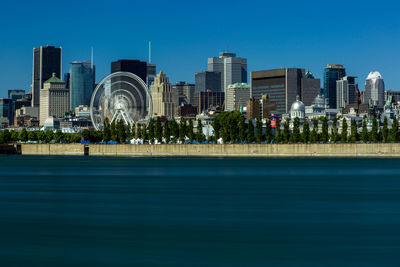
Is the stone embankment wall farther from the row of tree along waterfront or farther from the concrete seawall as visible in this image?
the row of tree along waterfront

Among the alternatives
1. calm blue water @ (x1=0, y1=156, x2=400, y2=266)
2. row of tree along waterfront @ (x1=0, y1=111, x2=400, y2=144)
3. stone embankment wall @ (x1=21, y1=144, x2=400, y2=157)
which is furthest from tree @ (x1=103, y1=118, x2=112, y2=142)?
calm blue water @ (x1=0, y1=156, x2=400, y2=266)

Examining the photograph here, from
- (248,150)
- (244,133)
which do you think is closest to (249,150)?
(248,150)

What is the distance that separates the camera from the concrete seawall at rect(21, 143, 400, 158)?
13250 cm

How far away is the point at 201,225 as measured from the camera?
3769cm

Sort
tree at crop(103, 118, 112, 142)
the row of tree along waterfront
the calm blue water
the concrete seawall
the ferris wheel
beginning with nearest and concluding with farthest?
the calm blue water, the concrete seawall, the row of tree along waterfront, the ferris wheel, tree at crop(103, 118, 112, 142)

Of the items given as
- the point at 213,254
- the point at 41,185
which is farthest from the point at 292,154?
the point at 213,254

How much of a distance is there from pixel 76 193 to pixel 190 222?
1973 cm

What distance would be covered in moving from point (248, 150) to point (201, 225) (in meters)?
102

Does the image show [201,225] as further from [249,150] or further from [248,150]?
[248,150]

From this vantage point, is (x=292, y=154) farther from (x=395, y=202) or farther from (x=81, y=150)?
(x=395, y=202)

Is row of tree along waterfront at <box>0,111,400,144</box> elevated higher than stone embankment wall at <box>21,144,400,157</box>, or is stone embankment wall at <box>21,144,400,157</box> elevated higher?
row of tree along waterfront at <box>0,111,400,144</box>

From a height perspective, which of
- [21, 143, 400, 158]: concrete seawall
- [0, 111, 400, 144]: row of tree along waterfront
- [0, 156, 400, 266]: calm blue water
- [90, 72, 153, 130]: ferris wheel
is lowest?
[0, 156, 400, 266]: calm blue water

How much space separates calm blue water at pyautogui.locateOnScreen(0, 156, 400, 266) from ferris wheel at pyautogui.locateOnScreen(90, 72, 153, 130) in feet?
264

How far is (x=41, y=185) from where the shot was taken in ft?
215
